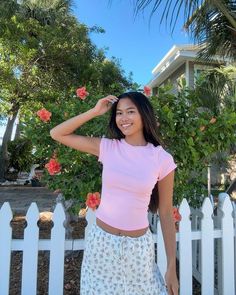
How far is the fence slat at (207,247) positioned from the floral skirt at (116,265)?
56.3 inches

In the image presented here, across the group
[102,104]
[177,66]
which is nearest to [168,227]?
[102,104]

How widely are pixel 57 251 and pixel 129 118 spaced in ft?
4.84

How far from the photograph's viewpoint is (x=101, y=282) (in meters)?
1.86

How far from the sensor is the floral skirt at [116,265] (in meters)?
1.85

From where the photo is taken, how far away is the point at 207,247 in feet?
10.6

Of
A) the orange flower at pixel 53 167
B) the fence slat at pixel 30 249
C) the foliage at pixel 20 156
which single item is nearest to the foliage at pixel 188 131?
the orange flower at pixel 53 167

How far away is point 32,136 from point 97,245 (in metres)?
1.76

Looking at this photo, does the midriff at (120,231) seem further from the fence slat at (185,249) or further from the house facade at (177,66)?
the house facade at (177,66)

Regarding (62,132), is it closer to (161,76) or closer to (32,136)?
(32,136)

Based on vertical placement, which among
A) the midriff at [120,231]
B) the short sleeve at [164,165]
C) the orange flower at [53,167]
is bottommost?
the midriff at [120,231]

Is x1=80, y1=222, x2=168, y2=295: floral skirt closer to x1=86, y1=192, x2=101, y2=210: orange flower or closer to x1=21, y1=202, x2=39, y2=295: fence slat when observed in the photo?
x1=86, y1=192, x2=101, y2=210: orange flower

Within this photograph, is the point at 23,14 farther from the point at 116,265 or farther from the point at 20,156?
the point at 116,265

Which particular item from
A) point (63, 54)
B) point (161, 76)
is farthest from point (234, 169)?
point (63, 54)

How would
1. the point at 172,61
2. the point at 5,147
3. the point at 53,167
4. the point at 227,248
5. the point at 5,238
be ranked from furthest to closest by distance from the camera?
the point at 5,147, the point at 172,61, the point at 227,248, the point at 53,167, the point at 5,238
